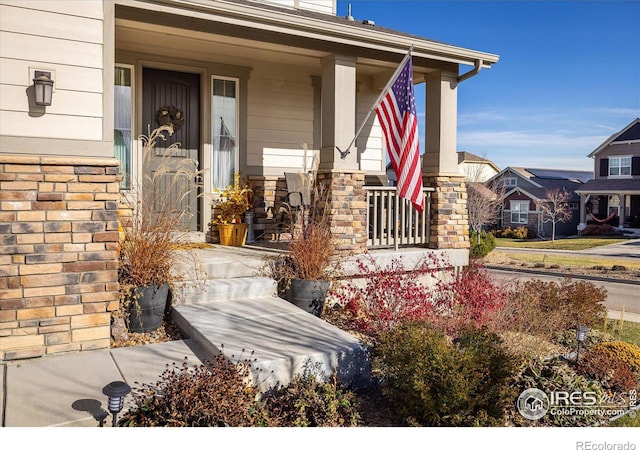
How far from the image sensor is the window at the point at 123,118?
657 centimetres

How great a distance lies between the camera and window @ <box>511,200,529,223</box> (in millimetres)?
30812

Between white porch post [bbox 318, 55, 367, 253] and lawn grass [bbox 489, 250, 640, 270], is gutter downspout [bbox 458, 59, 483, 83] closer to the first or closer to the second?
white porch post [bbox 318, 55, 367, 253]

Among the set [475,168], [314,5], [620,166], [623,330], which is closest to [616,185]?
[620,166]

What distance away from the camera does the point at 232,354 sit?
3.63 m

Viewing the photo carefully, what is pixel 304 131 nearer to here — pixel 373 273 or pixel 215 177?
pixel 215 177

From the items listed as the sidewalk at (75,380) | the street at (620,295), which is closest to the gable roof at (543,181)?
the street at (620,295)

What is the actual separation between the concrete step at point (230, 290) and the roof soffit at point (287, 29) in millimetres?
2682

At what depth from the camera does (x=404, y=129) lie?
5.76 m

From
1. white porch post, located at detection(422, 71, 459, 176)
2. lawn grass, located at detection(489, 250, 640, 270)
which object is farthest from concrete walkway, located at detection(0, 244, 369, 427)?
lawn grass, located at detection(489, 250, 640, 270)

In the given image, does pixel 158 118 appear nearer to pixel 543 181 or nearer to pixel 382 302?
pixel 382 302

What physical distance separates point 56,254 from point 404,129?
370 cm

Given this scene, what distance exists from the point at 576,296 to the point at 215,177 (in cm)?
503
